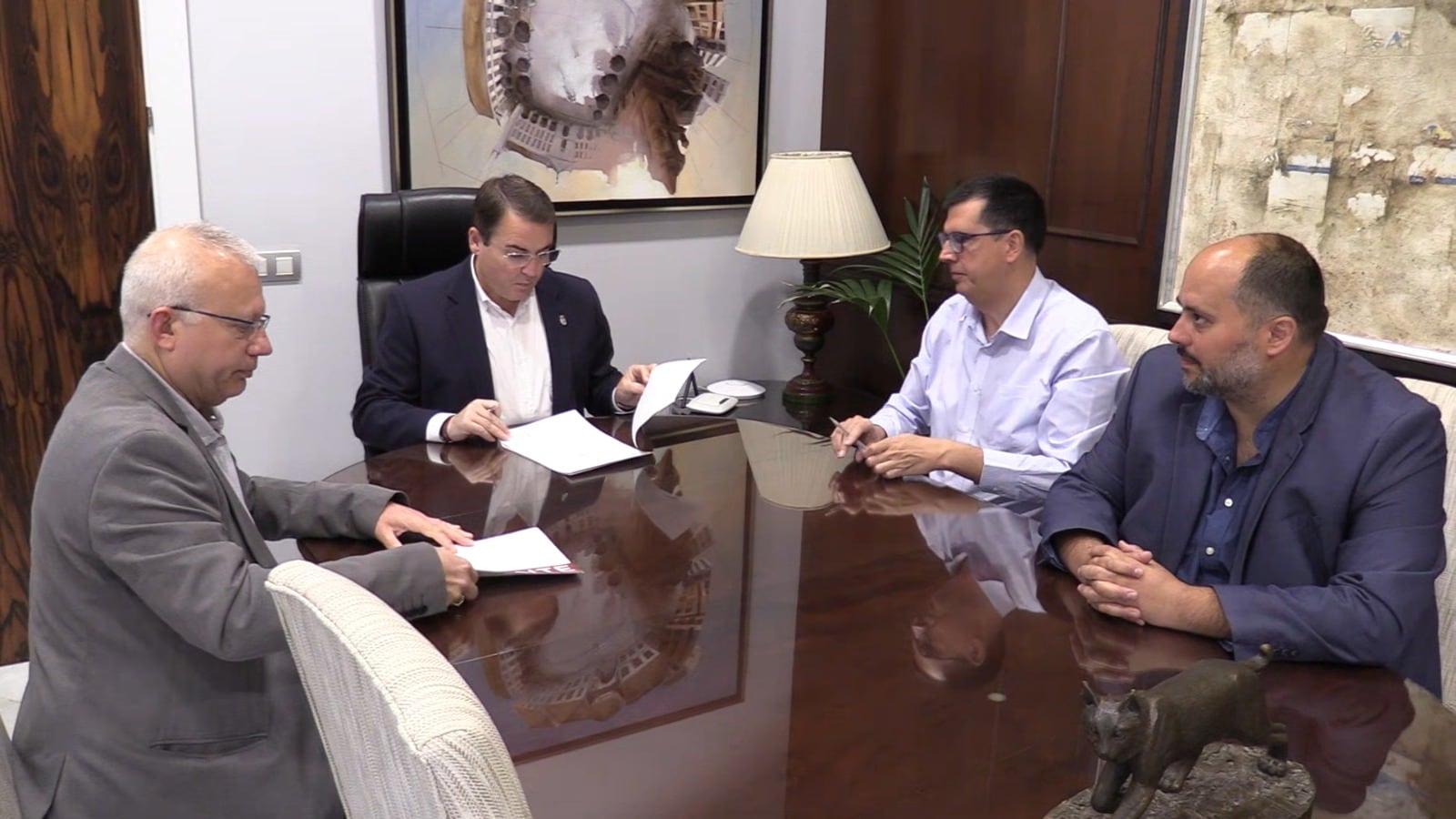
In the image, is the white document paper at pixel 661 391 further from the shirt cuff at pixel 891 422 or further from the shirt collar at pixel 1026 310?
the shirt collar at pixel 1026 310

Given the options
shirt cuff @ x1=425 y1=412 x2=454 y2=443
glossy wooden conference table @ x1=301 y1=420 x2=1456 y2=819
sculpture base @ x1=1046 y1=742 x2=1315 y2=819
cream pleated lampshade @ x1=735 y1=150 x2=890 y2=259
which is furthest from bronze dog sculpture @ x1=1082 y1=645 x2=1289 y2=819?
cream pleated lampshade @ x1=735 y1=150 x2=890 y2=259

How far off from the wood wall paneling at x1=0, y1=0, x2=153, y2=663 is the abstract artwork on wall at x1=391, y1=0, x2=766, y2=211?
70 cm

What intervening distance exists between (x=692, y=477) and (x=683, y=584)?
1.83 ft

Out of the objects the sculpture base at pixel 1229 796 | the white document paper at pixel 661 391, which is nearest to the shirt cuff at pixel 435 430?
the white document paper at pixel 661 391

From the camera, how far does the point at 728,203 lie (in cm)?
408

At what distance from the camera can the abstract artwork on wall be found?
3.47 metres

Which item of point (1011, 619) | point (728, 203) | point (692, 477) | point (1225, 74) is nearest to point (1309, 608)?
point (1011, 619)

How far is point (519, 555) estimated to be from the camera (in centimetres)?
183

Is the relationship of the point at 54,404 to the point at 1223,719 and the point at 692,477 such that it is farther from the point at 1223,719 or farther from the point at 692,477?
the point at 1223,719

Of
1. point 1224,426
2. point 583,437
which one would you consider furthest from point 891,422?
point 1224,426

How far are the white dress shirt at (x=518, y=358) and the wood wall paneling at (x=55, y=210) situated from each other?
1093mm

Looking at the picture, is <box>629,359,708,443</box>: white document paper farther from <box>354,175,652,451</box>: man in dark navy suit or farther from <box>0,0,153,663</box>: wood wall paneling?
<box>0,0,153,663</box>: wood wall paneling

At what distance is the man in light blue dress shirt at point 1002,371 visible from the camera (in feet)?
7.92

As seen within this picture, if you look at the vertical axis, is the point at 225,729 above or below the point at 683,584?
below
